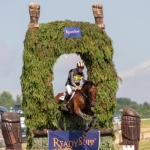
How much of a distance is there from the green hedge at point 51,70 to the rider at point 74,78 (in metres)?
0.48

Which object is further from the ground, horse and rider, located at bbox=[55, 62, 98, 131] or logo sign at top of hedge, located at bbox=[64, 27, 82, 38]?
logo sign at top of hedge, located at bbox=[64, 27, 82, 38]

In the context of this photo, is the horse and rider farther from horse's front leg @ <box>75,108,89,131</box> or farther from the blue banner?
the blue banner

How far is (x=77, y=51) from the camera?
18516 mm

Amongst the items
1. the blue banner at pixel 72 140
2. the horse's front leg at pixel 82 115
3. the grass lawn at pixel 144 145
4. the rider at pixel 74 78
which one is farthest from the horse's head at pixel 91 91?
the grass lawn at pixel 144 145

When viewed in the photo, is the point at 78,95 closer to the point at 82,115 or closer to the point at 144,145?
the point at 82,115

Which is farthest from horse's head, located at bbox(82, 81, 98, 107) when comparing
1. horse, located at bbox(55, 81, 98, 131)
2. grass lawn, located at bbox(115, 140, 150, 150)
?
grass lawn, located at bbox(115, 140, 150, 150)

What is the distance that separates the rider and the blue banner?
3.43 ft

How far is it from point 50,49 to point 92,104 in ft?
6.58

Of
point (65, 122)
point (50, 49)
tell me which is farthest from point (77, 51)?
point (65, 122)

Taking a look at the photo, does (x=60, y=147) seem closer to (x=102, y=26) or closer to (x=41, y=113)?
(x=41, y=113)

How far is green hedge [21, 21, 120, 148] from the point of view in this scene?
17969 mm

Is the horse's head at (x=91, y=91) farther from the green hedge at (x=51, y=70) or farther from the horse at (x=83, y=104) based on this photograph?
the green hedge at (x=51, y=70)

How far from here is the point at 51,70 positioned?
59.6ft

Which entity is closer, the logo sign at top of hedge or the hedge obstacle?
the hedge obstacle
